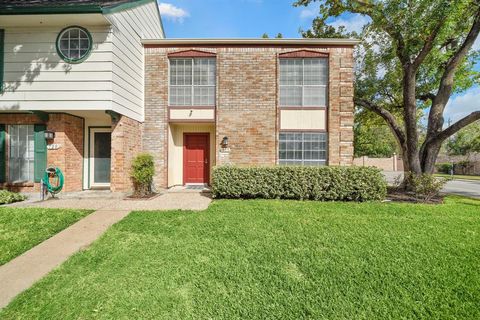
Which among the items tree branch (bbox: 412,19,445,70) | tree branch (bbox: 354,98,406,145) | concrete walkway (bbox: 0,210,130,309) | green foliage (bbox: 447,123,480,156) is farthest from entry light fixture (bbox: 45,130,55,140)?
green foliage (bbox: 447,123,480,156)

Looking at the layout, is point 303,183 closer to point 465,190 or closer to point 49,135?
point 49,135

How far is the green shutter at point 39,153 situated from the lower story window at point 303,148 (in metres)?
8.67

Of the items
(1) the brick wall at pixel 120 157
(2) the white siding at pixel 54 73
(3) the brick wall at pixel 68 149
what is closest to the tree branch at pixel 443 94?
(1) the brick wall at pixel 120 157

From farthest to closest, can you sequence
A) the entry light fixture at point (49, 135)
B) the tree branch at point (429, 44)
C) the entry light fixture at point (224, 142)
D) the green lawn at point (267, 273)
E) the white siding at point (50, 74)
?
1. the entry light fixture at point (224, 142)
2. the tree branch at point (429, 44)
3. the entry light fixture at point (49, 135)
4. the white siding at point (50, 74)
5. the green lawn at point (267, 273)

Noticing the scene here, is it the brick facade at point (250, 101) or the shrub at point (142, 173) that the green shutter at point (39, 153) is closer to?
the shrub at point (142, 173)

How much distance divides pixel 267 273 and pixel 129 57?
28.0 ft

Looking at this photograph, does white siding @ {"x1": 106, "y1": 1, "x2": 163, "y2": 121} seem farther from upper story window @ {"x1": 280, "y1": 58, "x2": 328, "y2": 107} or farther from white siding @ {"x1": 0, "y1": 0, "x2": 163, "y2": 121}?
upper story window @ {"x1": 280, "y1": 58, "x2": 328, "y2": 107}

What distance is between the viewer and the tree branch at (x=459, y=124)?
327 inches

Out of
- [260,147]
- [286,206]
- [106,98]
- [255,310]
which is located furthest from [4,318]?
[260,147]

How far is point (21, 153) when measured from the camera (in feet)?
25.5

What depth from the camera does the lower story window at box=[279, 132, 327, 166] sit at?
30.3ft

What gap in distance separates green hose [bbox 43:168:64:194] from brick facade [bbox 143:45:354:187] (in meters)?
2.97

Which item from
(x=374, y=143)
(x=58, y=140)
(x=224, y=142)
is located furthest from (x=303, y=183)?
(x=374, y=143)

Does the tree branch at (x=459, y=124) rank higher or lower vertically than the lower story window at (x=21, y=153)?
higher
